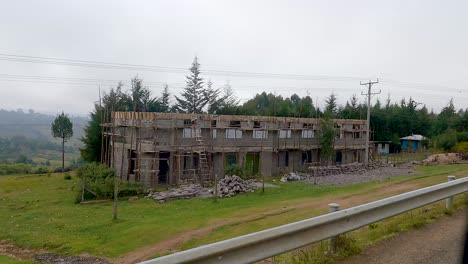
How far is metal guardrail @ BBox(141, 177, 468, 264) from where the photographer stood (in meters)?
3.53

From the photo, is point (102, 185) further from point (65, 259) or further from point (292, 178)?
point (292, 178)

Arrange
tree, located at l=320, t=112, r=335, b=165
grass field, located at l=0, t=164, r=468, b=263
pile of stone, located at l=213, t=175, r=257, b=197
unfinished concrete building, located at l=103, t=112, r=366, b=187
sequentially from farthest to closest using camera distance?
tree, located at l=320, t=112, r=335, b=165, unfinished concrete building, located at l=103, t=112, r=366, b=187, pile of stone, located at l=213, t=175, r=257, b=197, grass field, located at l=0, t=164, r=468, b=263

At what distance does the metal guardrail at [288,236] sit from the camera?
11.6ft

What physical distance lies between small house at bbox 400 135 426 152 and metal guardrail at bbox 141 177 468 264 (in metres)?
65.9

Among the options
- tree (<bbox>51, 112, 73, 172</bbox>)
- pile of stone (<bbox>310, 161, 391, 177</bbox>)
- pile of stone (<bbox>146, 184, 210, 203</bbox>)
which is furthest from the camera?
tree (<bbox>51, 112, 73, 172</bbox>)

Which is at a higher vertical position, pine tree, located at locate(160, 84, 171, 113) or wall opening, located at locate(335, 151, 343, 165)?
pine tree, located at locate(160, 84, 171, 113)

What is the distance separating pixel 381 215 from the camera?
5.70 meters

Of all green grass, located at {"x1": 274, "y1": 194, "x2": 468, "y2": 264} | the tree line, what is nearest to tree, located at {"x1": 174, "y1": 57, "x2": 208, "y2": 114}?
the tree line

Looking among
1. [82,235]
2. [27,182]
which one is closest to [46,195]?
[27,182]

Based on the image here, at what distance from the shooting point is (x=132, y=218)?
20828 millimetres

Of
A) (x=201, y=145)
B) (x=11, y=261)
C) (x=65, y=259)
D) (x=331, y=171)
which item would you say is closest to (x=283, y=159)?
(x=331, y=171)

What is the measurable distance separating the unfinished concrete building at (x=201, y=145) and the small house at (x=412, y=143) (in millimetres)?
30470

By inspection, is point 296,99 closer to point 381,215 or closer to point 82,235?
point 82,235

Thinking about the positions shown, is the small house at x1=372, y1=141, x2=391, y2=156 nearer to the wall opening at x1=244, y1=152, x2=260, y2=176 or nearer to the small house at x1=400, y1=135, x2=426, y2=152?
the small house at x1=400, y1=135, x2=426, y2=152
